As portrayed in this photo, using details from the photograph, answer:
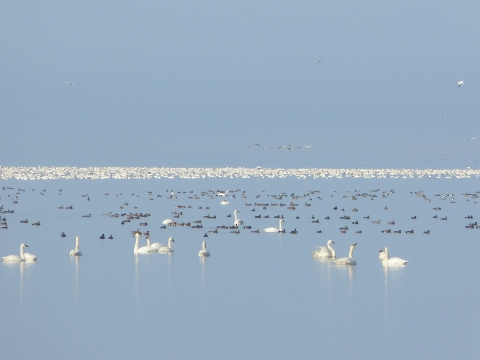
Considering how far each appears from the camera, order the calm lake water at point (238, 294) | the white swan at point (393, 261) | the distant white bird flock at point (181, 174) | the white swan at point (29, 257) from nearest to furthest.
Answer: the calm lake water at point (238, 294), the white swan at point (393, 261), the white swan at point (29, 257), the distant white bird flock at point (181, 174)

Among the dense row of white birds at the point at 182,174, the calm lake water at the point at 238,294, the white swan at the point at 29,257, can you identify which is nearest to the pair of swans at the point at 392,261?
the calm lake water at the point at 238,294

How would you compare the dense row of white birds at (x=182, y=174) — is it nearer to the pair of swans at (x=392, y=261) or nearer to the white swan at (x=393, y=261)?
the pair of swans at (x=392, y=261)

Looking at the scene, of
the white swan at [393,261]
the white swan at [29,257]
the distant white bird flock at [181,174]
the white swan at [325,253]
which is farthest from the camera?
the distant white bird flock at [181,174]

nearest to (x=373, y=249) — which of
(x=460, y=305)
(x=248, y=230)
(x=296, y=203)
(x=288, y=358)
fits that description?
(x=248, y=230)

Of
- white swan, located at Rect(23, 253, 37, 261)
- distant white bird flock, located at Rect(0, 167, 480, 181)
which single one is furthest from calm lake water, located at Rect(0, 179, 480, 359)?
distant white bird flock, located at Rect(0, 167, 480, 181)

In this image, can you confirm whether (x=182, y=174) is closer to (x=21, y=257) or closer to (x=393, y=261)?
(x=21, y=257)

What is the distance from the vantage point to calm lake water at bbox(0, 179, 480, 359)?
1600 cm

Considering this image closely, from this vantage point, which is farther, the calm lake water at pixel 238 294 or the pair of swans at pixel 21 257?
the pair of swans at pixel 21 257

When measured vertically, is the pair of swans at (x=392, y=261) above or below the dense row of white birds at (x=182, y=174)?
below

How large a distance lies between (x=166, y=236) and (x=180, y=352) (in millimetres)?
16054

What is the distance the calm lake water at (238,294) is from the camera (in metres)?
16.0

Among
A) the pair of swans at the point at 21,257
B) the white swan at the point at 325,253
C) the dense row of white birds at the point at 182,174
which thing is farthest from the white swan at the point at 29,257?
the dense row of white birds at the point at 182,174

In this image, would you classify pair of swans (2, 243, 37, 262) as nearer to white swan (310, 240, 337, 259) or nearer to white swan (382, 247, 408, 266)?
white swan (310, 240, 337, 259)

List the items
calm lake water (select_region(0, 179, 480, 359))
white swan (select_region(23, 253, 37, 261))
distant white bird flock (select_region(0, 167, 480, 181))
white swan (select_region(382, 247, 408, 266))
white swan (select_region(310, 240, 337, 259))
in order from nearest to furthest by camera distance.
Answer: calm lake water (select_region(0, 179, 480, 359)) → white swan (select_region(382, 247, 408, 266)) → white swan (select_region(23, 253, 37, 261)) → white swan (select_region(310, 240, 337, 259)) → distant white bird flock (select_region(0, 167, 480, 181))
